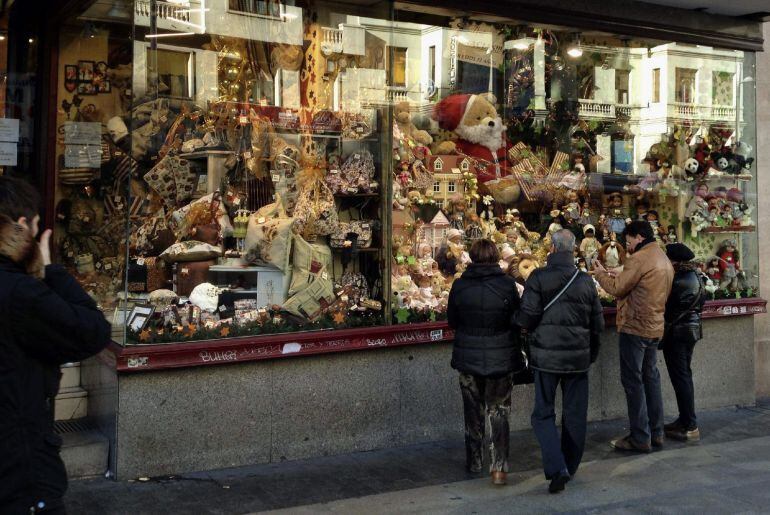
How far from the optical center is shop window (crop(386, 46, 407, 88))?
26.0 ft

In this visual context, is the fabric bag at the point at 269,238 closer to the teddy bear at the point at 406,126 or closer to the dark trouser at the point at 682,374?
the teddy bear at the point at 406,126

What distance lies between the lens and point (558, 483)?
20.4 feet

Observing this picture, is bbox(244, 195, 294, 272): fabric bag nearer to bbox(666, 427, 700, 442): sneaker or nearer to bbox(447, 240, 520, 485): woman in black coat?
bbox(447, 240, 520, 485): woman in black coat

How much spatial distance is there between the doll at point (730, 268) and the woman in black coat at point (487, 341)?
4.04m

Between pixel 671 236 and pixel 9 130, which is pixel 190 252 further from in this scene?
pixel 671 236

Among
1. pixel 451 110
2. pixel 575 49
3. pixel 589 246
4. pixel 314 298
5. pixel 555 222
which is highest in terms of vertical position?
pixel 575 49

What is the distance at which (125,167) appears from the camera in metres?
7.11

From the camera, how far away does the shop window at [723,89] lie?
31.9 feet

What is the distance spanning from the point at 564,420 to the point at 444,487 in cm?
96

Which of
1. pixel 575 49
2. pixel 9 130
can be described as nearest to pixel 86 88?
pixel 9 130

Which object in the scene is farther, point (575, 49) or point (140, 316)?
point (575, 49)

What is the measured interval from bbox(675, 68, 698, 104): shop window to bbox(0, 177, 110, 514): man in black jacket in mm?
7628

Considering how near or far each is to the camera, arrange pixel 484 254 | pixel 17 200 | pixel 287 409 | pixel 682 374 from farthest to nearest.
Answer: pixel 682 374 < pixel 287 409 < pixel 484 254 < pixel 17 200

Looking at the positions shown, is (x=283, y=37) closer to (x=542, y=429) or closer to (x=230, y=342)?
(x=230, y=342)
